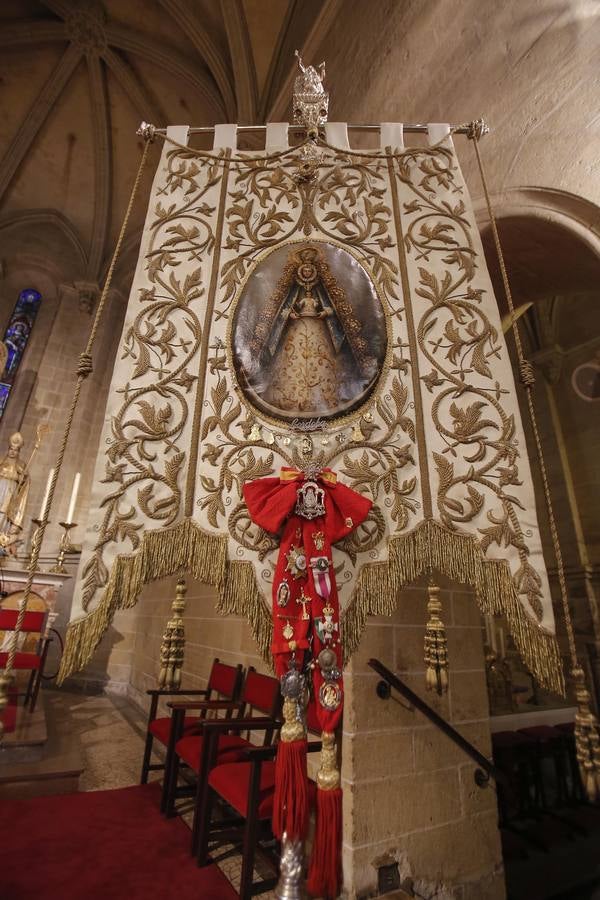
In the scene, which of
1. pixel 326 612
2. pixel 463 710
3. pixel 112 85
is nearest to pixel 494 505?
pixel 326 612

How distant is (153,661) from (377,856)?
12.8 ft

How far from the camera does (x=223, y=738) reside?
9.20ft

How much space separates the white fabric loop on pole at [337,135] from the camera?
1896mm

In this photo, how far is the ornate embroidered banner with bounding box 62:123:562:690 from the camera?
1249 millimetres

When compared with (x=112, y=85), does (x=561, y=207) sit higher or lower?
lower

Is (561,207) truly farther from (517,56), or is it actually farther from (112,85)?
(112,85)

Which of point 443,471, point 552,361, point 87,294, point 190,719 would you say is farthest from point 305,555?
point 87,294

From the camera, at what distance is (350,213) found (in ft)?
5.86

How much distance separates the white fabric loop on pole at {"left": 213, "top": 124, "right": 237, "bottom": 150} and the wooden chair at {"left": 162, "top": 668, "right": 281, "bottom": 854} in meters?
2.85

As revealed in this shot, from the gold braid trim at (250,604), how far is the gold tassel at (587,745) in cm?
85

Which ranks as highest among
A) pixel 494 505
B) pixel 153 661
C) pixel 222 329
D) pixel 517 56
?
pixel 517 56

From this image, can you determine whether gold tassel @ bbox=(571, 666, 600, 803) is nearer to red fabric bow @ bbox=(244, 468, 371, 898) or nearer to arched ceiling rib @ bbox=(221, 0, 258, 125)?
red fabric bow @ bbox=(244, 468, 371, 898)

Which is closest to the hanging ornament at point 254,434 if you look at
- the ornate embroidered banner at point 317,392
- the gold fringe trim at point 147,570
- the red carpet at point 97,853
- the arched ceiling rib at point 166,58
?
the ornate embroidered banner at point 317,392

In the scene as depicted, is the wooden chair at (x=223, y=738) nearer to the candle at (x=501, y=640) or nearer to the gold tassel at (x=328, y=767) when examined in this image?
the gold tassel at (x=328, y=767)
